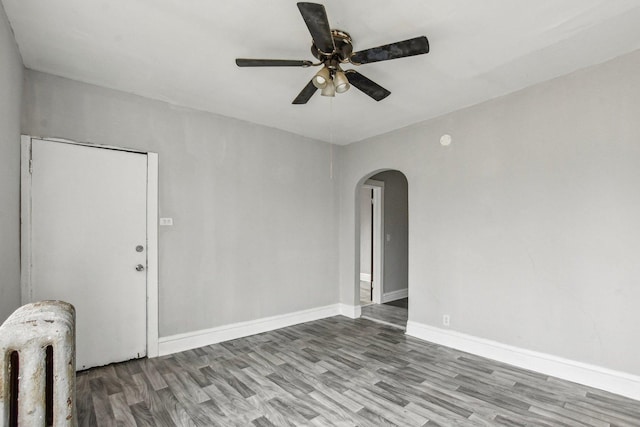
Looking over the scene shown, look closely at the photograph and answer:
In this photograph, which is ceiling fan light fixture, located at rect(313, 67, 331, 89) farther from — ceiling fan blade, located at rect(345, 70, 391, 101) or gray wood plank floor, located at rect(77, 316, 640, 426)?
gray wood plank floor, located at rect(77, 316, 640, 426)

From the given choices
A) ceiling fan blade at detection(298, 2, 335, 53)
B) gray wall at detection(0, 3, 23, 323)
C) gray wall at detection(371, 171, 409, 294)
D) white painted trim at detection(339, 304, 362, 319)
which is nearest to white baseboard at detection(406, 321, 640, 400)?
white painted trim at detection(339, 304, 362, 319)

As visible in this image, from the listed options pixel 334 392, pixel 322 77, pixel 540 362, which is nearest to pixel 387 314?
pixel 540 362

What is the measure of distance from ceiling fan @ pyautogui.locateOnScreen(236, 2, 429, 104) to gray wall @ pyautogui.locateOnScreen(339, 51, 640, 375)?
164cm

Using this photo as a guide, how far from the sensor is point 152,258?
326 centimetres

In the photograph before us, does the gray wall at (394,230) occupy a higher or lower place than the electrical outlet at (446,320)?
higher

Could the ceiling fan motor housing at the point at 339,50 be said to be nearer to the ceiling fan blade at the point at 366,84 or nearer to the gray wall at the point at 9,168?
the ceiling fan blade at the point at 366,84

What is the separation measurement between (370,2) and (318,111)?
70.4 inches

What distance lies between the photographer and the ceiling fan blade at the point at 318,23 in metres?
1.55

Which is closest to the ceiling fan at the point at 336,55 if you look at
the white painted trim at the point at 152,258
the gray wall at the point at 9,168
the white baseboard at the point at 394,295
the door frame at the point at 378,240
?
the gray wall at the point at 9,168

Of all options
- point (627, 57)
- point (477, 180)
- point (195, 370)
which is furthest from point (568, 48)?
point (195, 370)

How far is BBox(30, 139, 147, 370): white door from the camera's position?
9.01 feet

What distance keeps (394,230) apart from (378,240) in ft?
1.52

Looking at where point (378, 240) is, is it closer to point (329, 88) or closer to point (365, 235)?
point (365, 235)

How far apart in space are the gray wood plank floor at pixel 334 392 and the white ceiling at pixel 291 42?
2.71m
